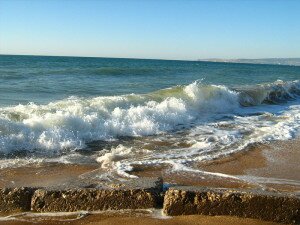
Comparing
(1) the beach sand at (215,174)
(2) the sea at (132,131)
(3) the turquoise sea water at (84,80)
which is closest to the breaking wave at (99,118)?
(2) the sea at (132,131)

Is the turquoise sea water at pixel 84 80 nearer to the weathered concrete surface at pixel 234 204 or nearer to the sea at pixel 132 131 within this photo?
the sea at pixel 132 131

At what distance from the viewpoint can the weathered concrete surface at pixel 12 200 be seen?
424 cm

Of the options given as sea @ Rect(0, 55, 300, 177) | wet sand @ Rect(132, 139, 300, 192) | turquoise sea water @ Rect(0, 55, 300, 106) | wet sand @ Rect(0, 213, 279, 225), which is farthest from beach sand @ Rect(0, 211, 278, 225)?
turquoise sea water @ Rect(0, 55, 300, 106)

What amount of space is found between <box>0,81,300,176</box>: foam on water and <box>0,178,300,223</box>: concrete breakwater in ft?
5.82

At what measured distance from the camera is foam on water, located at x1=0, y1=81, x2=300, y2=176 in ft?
23.5

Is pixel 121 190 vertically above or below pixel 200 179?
above

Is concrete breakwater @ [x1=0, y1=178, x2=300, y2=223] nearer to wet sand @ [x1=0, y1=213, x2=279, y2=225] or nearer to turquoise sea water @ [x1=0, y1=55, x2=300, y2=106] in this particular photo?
wet sand @ [x1=0, y1=213, x2=279, y2=225]

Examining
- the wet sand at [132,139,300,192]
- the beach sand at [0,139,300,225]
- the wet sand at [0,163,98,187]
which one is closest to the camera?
the wet sand at [0,163,98,187]

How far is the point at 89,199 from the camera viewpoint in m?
4.26

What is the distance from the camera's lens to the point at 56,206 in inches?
167

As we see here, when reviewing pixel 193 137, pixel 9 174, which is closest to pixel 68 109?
pixel 193 137

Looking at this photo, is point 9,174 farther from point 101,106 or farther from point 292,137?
point 292,137

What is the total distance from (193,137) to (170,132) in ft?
2.65

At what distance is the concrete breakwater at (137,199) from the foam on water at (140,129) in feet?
5.82
